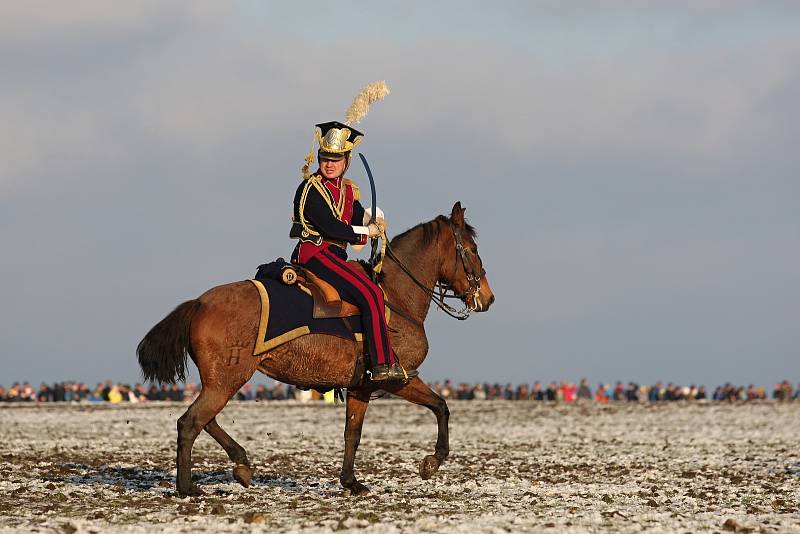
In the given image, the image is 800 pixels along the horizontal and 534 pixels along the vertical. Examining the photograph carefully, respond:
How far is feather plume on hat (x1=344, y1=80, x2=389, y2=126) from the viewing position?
1583cm

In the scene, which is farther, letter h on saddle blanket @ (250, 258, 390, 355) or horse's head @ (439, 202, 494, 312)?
horse's head @ (439, 202, 494, 312)

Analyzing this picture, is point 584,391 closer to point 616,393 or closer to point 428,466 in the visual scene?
point 616,393

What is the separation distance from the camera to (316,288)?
14.9m

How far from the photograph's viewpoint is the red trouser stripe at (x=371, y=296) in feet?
48.3

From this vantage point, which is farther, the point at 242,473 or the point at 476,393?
the point at 476,393

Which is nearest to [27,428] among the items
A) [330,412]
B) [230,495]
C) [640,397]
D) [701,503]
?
[330,412]

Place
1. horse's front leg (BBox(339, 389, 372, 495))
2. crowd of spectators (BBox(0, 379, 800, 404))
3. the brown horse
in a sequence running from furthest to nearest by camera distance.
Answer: crowd of spectators (BBox(0, 379, 800, 404)) < horse's front leg (BBox(339, 389, 372, 495)) < the brown horse

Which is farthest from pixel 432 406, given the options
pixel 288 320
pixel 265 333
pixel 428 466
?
pixel 265 333

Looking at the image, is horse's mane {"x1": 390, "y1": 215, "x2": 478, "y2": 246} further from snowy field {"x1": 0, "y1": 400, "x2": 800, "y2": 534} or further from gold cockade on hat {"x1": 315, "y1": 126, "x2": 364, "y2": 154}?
snowy field {"x1": 0, "y1": 400, "x2": 800, "y2": 534}

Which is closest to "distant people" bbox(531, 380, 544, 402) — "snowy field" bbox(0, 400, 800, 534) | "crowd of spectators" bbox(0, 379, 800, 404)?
"crowd of spectators" bbox(0, 379, 800, 404)

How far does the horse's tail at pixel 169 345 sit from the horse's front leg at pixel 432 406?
268 centimetres

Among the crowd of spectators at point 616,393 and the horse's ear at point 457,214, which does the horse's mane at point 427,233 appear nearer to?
the horse's ear at point 457,214

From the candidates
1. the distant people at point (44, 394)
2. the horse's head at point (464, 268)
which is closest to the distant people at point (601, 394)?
the distant people at point (44, 394)

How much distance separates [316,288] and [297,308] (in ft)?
1.48
